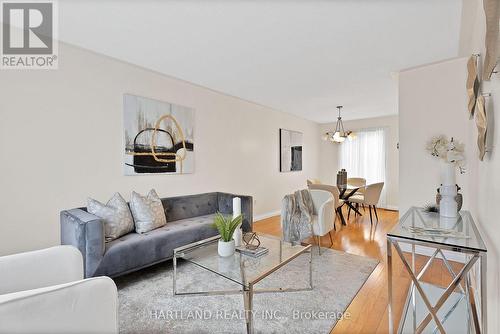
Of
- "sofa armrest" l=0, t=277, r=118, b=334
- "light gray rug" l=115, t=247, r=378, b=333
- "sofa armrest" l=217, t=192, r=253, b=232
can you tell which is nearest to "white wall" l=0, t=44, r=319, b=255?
"sofa armrest" l=217, t=192, r=253, b=232

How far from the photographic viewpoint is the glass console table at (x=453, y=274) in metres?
1.16

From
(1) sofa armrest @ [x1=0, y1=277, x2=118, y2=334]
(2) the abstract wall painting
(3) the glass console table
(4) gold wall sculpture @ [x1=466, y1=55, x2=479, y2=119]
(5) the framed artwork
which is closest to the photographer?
(1) sofa armrest @ [x1=0, y1=277, x2=118, y2=334]

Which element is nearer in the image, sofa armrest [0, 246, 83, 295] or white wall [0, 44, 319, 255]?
sofa armrest [0, 246, 83, 295]

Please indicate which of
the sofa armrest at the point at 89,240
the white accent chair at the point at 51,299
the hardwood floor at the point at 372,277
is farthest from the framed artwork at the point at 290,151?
the white accent chair at the point at 51,299

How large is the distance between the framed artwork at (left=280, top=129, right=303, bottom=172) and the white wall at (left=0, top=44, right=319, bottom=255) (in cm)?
215

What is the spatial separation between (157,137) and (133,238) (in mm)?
1414

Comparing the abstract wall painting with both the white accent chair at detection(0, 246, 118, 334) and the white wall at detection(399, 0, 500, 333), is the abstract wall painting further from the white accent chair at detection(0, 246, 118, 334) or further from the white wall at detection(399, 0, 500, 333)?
the white wall at detection(399, 0, 500, 333)

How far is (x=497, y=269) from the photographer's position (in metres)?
1.10

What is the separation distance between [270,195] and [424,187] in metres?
2.90

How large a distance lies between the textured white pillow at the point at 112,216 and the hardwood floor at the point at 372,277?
208 cm

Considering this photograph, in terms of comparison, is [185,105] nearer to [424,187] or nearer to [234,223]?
[234,223]

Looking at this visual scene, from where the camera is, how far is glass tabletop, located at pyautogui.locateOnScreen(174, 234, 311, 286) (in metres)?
1.68

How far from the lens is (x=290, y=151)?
5797 millimetres

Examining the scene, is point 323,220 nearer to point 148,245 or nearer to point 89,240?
point 148,245
